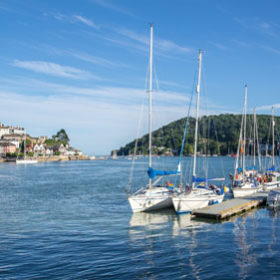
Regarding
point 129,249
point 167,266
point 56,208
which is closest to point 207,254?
point 167,266

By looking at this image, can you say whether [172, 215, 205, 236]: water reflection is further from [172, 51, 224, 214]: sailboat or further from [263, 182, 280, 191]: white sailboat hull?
[263, 182, 280, 191]: white sailboat hull

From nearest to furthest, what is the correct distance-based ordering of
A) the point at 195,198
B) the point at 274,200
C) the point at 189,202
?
1. the point at 189,202
2. the point at 195,198
3. the point at 274,200

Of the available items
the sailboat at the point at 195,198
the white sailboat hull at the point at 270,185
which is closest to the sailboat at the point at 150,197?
the sailboat at the point at 195,198

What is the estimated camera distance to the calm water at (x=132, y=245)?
55.7ft

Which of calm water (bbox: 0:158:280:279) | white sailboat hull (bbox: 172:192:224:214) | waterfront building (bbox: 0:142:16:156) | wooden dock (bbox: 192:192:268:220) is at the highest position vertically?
waterfront building (bbox: 0:142:16:156)

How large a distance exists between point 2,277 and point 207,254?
37.4 ft

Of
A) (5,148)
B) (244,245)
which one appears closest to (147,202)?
(244,245)

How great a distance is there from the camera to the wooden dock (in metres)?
29.5

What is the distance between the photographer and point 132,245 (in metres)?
21.6

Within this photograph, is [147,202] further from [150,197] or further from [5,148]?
[5,148]

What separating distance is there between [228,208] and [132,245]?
520 inches

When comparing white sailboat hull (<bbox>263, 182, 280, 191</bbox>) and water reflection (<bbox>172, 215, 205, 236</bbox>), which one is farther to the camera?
white sailboat hull (<bbox>263, 182, 280, 191</bbox>)

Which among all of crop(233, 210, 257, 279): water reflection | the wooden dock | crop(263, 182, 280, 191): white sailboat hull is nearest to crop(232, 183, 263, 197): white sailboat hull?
crop(263, 182, 280, 191): white sailboat hull

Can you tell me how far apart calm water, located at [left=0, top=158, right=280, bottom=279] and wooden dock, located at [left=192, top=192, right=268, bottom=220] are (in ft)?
3.30
